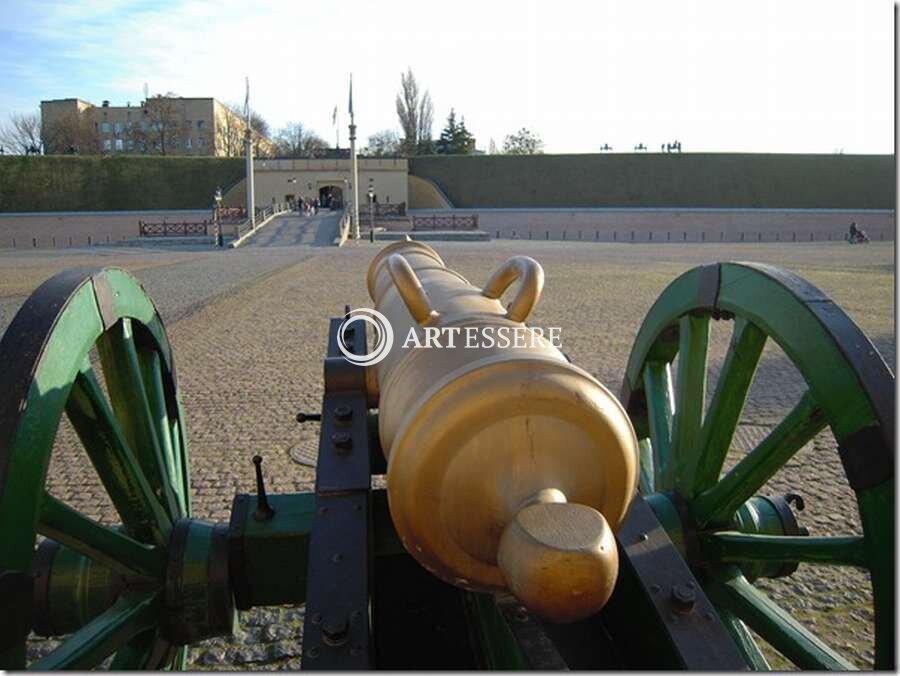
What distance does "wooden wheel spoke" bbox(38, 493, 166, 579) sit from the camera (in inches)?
78.6

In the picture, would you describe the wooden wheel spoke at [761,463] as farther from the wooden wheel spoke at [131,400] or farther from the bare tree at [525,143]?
the bare tree at [525,143]

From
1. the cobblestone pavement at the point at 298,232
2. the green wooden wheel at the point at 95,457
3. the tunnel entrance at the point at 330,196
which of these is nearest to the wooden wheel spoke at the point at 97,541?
the green wooden wheel at the point at 95,457

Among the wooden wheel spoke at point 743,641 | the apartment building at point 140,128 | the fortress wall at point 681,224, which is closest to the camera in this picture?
the wooden wheel spoke at point 743,641

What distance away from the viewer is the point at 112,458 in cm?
235

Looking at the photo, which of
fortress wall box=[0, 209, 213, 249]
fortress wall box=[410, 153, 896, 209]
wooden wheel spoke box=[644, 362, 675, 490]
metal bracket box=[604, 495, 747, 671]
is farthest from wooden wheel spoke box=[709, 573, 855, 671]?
fortress wall box=[410, 153, 896, 209]

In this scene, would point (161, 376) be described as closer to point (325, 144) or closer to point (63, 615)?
point (63, 615)

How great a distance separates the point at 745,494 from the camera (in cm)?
253

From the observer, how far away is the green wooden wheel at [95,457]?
1.67 m

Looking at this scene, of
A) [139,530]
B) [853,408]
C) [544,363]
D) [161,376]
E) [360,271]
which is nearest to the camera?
[544,363]

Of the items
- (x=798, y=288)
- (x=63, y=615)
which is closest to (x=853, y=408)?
(x=798, y=288)

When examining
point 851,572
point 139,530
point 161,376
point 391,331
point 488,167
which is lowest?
point 851,572

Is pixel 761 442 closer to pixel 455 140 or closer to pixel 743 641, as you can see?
pixel 743 641

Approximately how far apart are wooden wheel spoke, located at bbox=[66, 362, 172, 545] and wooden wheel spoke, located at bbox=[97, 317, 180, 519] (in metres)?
0.18

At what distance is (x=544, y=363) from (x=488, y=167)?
58564 mm
